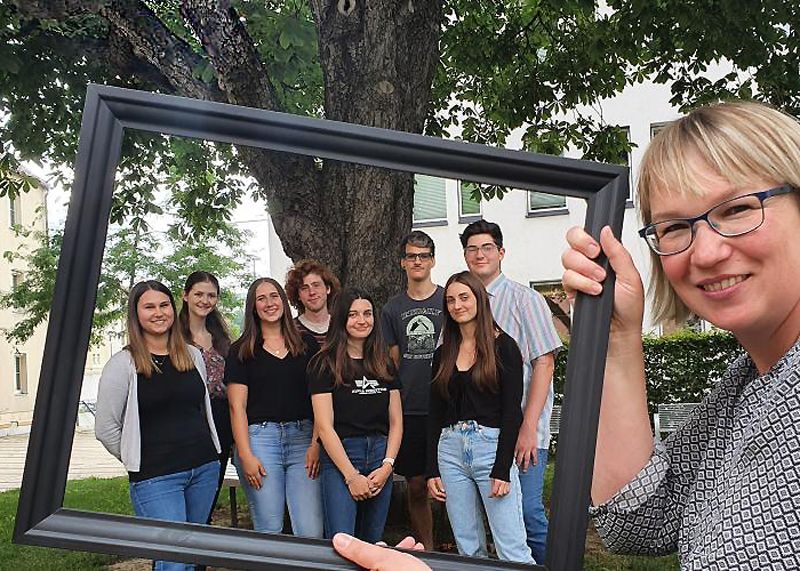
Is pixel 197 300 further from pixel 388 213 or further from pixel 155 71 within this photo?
pixel 155 71

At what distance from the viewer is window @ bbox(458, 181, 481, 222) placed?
5.15ft

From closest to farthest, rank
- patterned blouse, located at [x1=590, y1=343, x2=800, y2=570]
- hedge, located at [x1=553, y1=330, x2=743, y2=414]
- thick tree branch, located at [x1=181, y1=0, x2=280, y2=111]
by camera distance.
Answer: patterned blouse, located at [x1=590, y1=343, x2=800, y2=570] → hedge, located at [x1=553, y1=330, x2=743, y2=414] → thick tree branch, located at [x1=181, y1=0, x2=280, y2=111]

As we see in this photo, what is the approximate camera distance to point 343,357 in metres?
1.55

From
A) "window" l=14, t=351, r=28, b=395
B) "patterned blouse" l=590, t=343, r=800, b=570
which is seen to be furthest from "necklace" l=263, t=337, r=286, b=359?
"patterned blouse" l=590, t=343, r=800, b=570

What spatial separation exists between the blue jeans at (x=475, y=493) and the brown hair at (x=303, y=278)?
0.36 meters

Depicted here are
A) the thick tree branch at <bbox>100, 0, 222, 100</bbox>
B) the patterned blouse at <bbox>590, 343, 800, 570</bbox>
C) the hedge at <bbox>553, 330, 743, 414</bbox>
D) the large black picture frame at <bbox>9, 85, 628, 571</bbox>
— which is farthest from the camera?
the thick tree branch at <bbox>100, 0, 222, 100</bbox>

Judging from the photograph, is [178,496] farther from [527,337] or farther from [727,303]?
[727,303]

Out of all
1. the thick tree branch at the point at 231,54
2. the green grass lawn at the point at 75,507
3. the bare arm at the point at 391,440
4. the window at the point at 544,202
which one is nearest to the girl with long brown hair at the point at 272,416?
the bare arm at the point at 391,440

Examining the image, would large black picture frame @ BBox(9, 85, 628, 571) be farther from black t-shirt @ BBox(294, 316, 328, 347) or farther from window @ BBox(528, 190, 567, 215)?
black t-shirt @ BBox(294, 316, 328, 347)

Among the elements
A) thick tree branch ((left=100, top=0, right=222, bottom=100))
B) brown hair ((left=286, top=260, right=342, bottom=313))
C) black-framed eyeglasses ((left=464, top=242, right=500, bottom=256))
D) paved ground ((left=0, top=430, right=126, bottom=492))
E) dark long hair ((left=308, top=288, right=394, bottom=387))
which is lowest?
paved ground ((left=0, top=430, right=126, bottom=492))

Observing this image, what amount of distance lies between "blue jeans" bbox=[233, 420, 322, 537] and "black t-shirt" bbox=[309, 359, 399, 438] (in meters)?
0.06

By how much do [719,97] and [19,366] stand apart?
22.8ft

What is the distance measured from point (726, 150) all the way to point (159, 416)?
3.73ft

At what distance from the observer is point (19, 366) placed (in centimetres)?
160
